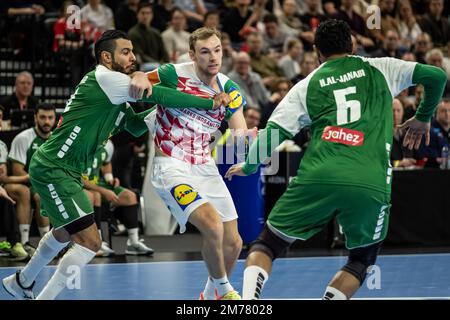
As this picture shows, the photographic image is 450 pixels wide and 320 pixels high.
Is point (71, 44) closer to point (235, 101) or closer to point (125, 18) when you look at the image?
point (125, 18)

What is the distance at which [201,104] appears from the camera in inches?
277

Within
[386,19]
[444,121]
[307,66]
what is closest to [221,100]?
[444,121]

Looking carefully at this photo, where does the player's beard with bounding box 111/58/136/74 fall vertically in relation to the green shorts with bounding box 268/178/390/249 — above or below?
above

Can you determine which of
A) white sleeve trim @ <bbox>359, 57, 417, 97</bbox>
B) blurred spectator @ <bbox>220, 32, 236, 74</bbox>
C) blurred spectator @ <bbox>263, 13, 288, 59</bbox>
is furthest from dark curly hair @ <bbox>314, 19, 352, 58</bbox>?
blurred spectator @ <bbox>263, 13, 288, 59</bbox>

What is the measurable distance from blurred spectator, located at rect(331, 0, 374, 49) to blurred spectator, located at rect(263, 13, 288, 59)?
3.86ft

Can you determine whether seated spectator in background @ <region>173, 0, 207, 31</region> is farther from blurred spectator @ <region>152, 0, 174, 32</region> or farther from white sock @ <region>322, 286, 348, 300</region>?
white sock @ <region>322, 286, 348, 300</region>

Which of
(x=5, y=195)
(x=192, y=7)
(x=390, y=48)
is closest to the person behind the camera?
(x=5, y=195)

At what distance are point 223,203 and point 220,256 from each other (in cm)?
47

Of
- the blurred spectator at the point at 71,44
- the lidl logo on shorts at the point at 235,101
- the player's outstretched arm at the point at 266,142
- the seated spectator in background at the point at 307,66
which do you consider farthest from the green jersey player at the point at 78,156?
the seated spectator in background at the point at 307,66

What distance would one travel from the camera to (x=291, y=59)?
52.5 ft

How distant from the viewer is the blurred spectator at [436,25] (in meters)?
18.6

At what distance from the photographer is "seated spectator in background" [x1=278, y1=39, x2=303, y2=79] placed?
52.2 feet

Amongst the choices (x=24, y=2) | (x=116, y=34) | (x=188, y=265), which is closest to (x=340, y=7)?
(x=24, y=2)

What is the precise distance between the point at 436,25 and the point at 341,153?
1360 cm
